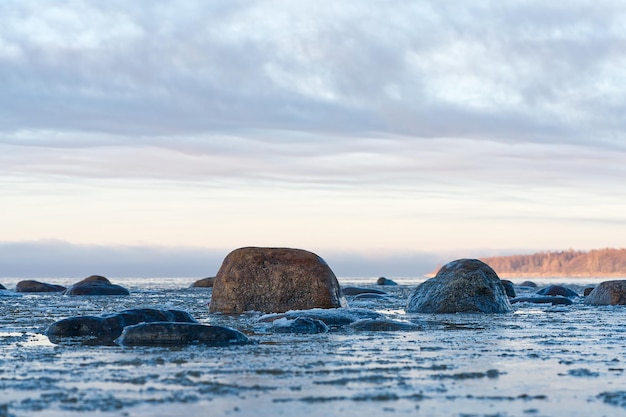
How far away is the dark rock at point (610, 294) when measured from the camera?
2056cm

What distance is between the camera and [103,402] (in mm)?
5414

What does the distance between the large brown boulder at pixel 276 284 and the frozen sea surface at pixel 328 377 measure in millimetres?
6260

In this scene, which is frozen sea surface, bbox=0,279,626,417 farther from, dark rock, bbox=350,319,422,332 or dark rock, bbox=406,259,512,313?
dark rock, bbox=406,259,512,313

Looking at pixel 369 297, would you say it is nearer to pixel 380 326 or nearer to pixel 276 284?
pixel 276 284

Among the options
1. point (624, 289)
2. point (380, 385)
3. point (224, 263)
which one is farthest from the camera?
point (624, 289)

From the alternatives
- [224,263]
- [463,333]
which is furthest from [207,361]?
[224,263]

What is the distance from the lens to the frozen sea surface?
528cm

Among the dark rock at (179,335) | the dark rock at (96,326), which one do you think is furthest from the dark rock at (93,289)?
the dark rock at (179,335)

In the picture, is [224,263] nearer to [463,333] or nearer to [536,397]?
[463,333]

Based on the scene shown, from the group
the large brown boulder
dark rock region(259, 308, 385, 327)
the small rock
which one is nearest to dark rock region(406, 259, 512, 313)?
the large brown boulder

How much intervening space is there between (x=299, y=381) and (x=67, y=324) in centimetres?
512

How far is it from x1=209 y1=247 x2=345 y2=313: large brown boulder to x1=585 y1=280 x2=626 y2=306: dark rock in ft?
23.0

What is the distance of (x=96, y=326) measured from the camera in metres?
10.7

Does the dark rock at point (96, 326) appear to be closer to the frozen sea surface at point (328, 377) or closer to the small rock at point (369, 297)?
the frozen sea surface at point (328, 377)
